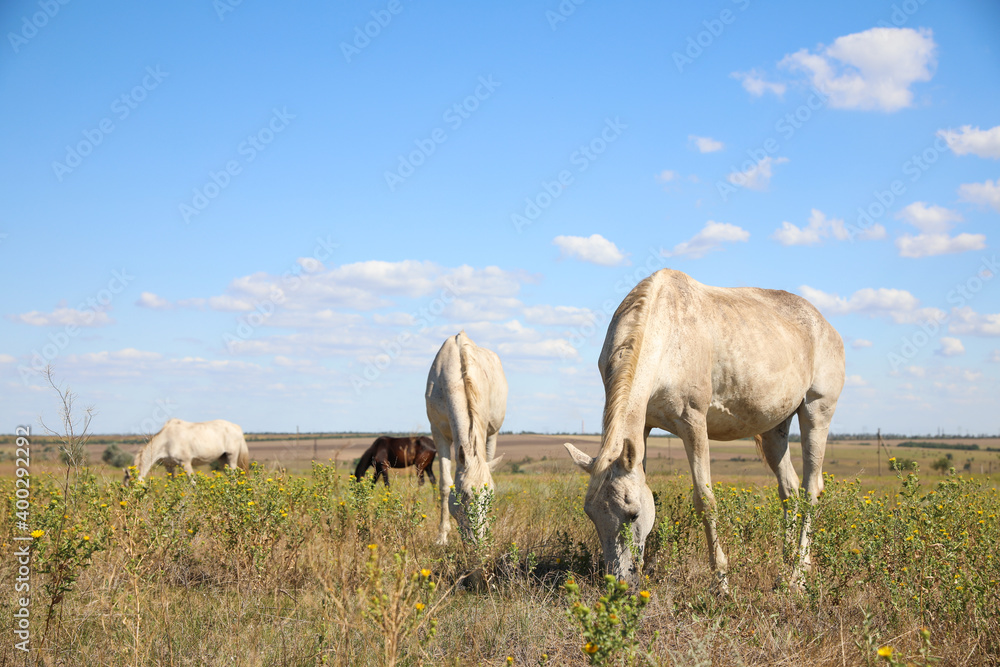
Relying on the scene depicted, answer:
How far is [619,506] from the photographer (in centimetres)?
445

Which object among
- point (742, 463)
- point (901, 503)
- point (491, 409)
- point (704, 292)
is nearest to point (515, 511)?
point (491, 409)

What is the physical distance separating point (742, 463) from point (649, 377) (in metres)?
43.5

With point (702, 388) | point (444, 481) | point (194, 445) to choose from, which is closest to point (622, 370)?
point (702, 388)

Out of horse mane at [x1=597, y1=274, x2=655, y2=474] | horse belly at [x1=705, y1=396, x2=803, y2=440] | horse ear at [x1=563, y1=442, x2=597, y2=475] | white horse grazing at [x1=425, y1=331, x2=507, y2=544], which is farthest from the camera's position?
white horse grazing at [x1=425, y1=331, x2=507, y2=544]

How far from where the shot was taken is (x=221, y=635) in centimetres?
408

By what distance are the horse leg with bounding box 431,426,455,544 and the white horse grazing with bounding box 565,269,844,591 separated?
3133 mm

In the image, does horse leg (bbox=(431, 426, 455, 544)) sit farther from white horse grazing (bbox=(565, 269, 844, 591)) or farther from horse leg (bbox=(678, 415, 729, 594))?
horse leg (bbox=(678, 415, 729, 594))

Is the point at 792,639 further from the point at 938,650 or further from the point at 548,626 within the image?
the point at 548,626

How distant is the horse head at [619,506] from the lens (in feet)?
14.6

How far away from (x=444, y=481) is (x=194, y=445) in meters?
11.7

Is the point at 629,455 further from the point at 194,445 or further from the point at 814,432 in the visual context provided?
the point at 194,445

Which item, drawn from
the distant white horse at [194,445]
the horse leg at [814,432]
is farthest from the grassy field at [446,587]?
the distant white horse at [194,445]

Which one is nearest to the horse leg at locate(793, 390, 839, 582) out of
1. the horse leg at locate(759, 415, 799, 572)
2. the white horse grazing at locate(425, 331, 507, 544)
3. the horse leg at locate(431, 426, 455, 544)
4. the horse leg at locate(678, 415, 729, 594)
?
the horse leg at locate(759, 415, 799, 572)

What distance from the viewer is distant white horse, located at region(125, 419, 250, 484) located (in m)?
16.6
